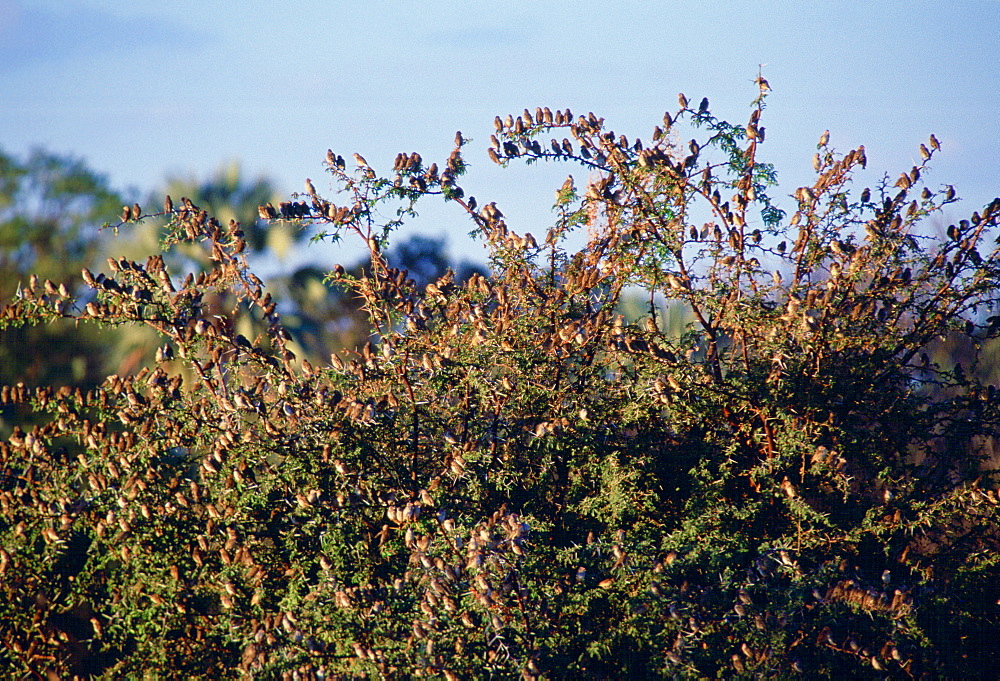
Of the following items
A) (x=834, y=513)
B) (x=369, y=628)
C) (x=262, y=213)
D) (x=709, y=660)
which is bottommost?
(x=709, y=660)

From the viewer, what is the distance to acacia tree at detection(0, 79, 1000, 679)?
374cm

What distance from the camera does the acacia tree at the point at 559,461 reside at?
12.3 feet

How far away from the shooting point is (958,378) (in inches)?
171

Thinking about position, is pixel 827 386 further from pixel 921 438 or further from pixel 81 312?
pixel 81 312

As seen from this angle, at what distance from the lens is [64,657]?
4070 millimetres

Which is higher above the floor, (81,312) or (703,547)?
(81,312)

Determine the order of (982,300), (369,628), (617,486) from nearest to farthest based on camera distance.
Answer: (369,628), (617,486), (982,300)

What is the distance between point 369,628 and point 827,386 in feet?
7.54

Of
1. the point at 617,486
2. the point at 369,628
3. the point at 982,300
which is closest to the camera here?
the point at 369,628

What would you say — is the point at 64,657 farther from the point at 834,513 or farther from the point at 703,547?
the point at 834,513

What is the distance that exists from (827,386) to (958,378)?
66 centimetres

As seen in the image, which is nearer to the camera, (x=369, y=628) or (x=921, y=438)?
(x=369, y=628)

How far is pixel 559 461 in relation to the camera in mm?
4273

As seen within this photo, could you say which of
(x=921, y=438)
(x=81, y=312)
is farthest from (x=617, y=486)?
(x=81, y=312)
